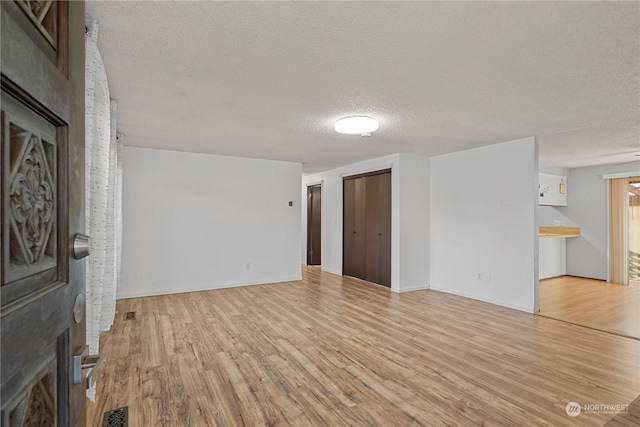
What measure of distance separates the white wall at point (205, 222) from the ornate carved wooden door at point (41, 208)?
466cm

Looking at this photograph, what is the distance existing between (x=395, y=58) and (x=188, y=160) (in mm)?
4213

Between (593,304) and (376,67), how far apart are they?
495 centimetres

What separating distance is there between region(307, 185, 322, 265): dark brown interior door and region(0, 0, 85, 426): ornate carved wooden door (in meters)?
7.30

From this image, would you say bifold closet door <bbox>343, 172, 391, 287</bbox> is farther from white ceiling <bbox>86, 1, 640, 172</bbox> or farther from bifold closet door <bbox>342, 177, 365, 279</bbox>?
white ceiling <bbox>86, 1, 640, 172</bbox>

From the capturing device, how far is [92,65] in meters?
1.65

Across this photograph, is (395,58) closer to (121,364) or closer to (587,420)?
(587,420)

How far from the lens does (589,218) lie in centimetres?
663

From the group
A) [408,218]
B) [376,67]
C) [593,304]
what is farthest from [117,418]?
[593,304]

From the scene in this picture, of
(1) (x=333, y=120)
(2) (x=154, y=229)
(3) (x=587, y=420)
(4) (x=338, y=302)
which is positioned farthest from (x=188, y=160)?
(3) (x=587, y=420)

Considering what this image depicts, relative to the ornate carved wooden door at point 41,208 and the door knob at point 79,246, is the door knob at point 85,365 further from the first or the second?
the door knob at point 79,246
